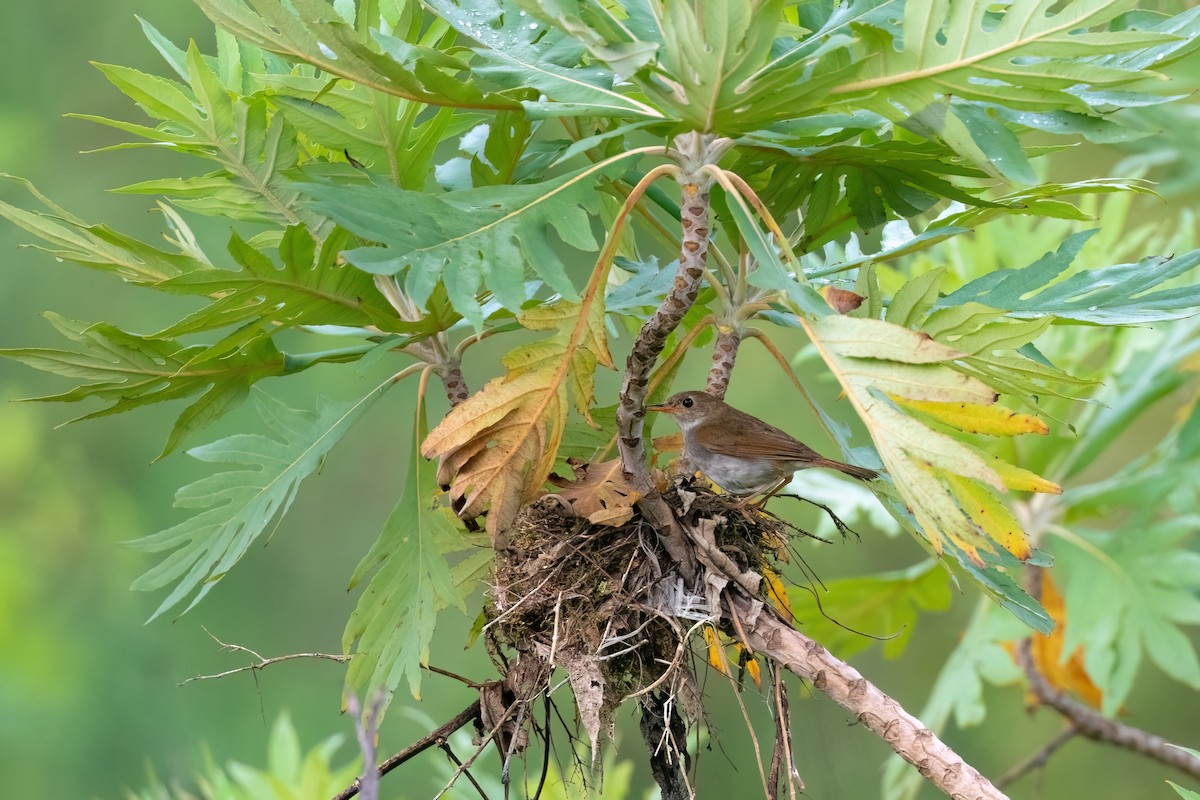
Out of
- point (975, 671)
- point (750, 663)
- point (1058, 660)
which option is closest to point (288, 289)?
point (750, 663)

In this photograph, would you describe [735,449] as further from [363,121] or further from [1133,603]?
[1133,603]

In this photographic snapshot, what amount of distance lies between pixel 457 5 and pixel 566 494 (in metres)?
0.45

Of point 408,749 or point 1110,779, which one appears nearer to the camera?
point 408,749

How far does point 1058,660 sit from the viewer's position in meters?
2.44

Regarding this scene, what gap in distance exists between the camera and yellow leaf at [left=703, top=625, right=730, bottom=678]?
1063 mm

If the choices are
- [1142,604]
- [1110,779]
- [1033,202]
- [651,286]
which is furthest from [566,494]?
[1110,779]

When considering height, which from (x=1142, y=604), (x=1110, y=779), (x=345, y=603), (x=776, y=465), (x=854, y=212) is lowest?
(x=1110, y=779)

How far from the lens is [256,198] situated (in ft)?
3.66

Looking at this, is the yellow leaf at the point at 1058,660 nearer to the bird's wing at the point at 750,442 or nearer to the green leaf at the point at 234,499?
the bird's wing at the point at 750,442

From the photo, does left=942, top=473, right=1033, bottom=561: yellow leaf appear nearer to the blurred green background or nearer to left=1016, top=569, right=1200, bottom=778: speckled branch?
left=1016, top=569, right=1200, bottom=778: speckled branch

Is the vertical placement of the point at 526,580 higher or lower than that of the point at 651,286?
lower

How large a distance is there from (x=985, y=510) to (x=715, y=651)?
41 centimetres

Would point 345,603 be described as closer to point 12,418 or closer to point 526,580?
point 12,418

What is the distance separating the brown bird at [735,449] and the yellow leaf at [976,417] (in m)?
0.47
